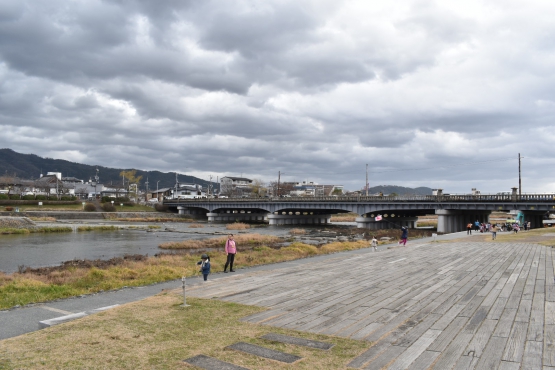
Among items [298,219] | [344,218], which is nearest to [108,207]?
[298,219]

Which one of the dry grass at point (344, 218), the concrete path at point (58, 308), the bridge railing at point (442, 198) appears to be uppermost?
the bridge railing at point (442, 198)

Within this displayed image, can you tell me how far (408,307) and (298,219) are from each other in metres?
93.8

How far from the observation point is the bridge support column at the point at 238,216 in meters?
113

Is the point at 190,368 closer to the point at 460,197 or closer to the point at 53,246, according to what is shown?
the point at 53,246

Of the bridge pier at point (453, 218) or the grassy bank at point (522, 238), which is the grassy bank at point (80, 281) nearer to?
the grassy bank at point (522, 238)

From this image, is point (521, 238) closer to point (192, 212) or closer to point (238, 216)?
point (238, 216)

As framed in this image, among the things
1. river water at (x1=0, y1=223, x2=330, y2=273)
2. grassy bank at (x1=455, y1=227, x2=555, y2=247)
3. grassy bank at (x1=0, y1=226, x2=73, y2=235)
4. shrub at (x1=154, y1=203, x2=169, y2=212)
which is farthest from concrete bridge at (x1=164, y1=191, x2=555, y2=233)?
grassy bank at (x1=0, y1=226, x2=73, y2=235)

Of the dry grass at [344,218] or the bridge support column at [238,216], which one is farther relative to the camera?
the dry grass at [344,218]

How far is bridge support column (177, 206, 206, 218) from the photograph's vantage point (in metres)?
121

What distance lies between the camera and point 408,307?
11.3 meters

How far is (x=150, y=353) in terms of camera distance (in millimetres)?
7824

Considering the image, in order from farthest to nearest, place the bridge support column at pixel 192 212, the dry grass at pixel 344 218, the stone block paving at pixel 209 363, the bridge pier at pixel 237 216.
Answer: the dry grass at pixel 344 218, the bridge support column at pixel 192 212, the bridge pier at pixel 237 216, the stone block paving at pixel 209 363

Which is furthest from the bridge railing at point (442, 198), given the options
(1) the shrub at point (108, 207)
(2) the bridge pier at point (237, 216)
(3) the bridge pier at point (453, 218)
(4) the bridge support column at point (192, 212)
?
(1) the shrub at point (108, 207)

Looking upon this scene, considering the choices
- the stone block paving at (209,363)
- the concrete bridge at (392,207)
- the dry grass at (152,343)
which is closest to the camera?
the stone block paving at (209,363)
